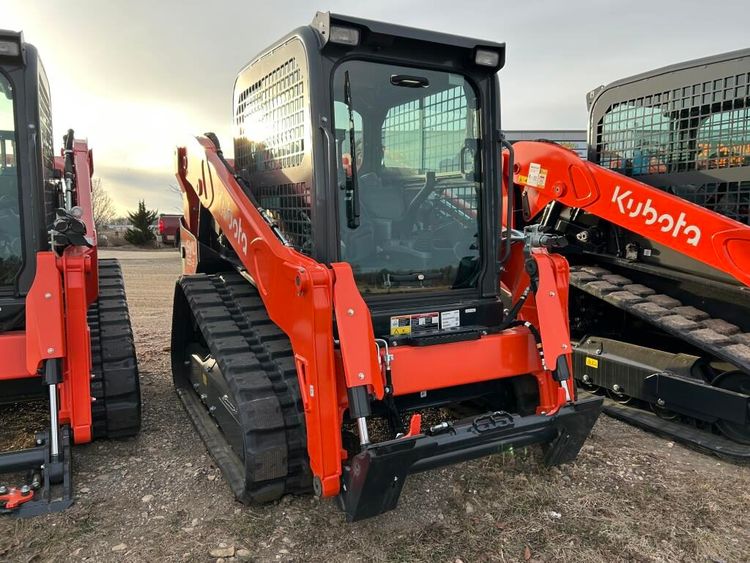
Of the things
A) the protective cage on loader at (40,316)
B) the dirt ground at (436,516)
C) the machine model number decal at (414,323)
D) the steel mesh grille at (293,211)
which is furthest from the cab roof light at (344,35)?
the dirt ground at (436,516)

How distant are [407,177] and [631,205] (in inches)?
84.0

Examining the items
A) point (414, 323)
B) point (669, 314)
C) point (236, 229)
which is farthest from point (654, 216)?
A: point (236, 229)

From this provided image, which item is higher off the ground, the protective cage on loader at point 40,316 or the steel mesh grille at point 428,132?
the steel mesh grille at point 428,132

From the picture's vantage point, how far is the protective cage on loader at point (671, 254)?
164 inches

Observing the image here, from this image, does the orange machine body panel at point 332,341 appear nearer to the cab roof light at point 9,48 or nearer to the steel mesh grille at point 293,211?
the steel mesh grille at point 293,211

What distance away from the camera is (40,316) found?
3.37 m

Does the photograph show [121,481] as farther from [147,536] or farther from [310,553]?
[310,553]

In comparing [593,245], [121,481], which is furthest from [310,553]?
[593,245]

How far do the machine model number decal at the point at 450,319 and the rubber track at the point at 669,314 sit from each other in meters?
1.76

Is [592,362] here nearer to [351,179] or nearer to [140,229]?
[351,179]

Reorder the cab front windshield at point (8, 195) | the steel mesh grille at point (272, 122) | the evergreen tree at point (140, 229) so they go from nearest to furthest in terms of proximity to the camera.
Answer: the steel mesh grille at point (272, 122), the cab front windshield at point (8, 195), the evergreen tree at point (140, 229)

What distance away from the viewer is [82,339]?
3.61m

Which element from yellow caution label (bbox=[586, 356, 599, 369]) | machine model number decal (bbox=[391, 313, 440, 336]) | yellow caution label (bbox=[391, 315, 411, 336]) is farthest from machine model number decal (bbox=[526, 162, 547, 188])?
yellow caution label (bbox=[391, 315, 411, 336])

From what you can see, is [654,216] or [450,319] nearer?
[450,319]
